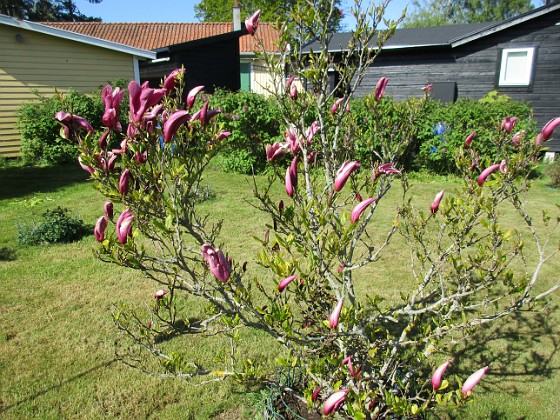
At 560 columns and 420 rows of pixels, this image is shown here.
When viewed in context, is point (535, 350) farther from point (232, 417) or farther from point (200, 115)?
point (200, 115)

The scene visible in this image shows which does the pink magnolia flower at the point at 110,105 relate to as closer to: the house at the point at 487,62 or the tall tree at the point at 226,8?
the house at the point at 487,62

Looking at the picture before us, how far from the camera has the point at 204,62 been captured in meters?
17.0

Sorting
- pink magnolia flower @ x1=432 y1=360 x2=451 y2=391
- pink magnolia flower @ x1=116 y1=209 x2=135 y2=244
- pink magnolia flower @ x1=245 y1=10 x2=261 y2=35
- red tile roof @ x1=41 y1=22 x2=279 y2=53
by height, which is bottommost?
pink magnolia flower @ x1=432 y1=360 x2=451 y2=391

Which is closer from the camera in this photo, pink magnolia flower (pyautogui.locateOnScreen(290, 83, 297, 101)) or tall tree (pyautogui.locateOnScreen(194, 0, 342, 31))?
pink magnolia flower (pyautogui.locateOnScreen(290, 83, 297, 101))

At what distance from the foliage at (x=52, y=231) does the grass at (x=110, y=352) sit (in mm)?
172

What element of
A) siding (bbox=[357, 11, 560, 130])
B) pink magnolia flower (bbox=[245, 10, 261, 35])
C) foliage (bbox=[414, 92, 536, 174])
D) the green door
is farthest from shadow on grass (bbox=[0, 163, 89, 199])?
the green door

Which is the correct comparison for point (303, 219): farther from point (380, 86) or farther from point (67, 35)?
point (67, 35)

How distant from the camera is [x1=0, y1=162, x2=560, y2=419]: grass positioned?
286 centimetres

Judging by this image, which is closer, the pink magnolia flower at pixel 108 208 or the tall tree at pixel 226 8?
the pink magnolia flower at pixel 108 208

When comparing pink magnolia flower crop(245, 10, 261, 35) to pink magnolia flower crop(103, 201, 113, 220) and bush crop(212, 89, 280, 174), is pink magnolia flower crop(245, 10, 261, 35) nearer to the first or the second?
pink magnolia flower crop(103, 201, 113, 220)

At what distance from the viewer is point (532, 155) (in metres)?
2.25

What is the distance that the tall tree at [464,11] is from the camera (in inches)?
1790

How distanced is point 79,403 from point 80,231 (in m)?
3.51

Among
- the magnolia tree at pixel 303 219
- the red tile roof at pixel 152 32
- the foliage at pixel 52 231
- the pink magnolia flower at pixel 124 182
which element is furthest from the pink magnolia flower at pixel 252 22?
the red tile roof at pixel 152 32
